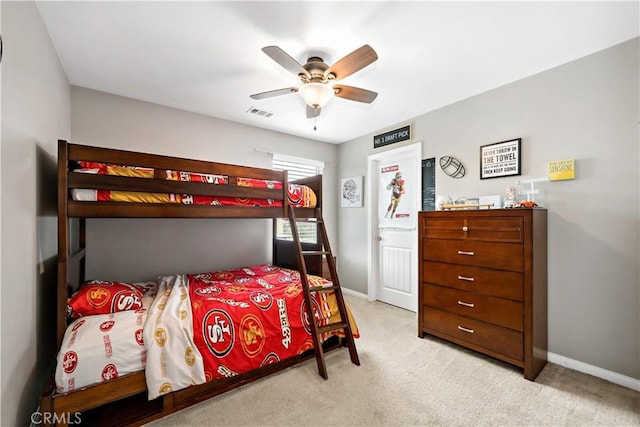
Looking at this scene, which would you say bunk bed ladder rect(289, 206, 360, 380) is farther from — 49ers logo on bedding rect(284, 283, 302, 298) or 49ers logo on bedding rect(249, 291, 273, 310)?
49ers logo on bedding rect(249, 291, 273, 310)

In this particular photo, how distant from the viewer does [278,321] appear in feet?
6.82

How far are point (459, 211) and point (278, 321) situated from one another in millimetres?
1870

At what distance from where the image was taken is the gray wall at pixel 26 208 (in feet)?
4.21

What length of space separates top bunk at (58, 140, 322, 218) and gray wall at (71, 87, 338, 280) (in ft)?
4.10

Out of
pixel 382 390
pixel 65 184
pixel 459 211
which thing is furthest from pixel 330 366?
pixel 65 184

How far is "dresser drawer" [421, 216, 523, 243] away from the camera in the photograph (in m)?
2.15

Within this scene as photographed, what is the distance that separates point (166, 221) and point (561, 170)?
12.9 feet

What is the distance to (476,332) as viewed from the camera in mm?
2365

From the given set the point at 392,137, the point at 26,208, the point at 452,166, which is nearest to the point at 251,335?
the point at 26,208

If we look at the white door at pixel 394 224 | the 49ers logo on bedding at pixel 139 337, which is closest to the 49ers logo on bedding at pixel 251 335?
the 49ers logo on bedding at pixel 139 337

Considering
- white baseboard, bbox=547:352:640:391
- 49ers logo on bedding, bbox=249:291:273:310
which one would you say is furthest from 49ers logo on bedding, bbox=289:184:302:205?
white baseboard, bbox=547:352:640:391

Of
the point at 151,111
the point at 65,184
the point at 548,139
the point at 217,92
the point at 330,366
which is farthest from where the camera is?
the point at 151,111

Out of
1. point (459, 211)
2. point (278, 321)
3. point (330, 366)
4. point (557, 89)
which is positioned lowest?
point (330, 366)

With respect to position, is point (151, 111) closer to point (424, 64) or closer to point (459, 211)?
point (424, 64)
